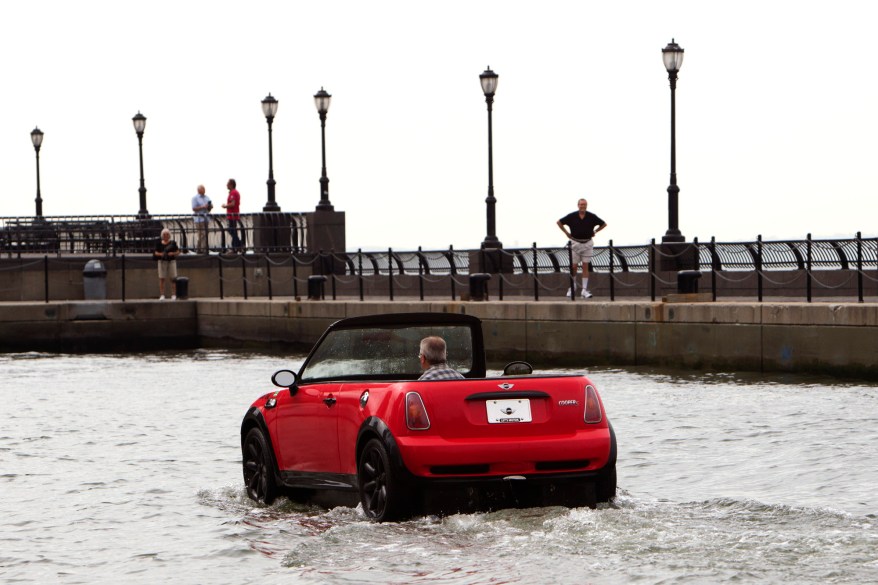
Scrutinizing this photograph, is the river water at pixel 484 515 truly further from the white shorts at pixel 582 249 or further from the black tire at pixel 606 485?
the white shorts at pixel 582 249

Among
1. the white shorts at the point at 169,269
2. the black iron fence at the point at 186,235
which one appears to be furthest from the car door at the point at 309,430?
the black iron fence at the point at 186,235

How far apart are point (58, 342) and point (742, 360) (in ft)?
53.1

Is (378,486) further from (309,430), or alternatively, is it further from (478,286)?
(478,286)

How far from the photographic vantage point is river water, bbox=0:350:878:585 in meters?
8.24

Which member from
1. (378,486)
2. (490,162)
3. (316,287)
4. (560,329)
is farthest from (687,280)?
(378,486)

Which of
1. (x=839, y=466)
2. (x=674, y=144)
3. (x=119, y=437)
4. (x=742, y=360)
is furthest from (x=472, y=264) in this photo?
(x=839, y=466)

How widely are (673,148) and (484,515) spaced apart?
67.0ft

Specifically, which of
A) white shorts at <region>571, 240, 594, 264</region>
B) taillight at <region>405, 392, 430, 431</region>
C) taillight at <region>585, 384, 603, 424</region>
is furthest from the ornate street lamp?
taillight at <region>405, 392, 430, 431</region>

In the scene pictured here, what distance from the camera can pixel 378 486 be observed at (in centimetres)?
941

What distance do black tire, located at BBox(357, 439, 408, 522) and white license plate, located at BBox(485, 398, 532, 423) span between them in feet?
2.13

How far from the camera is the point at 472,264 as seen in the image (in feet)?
115

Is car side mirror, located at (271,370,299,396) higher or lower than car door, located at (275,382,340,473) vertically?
higher

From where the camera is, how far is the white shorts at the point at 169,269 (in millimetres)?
35688

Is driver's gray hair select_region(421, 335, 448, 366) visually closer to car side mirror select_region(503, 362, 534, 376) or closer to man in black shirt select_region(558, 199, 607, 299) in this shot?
car side mirror select_region(503, 362, 534, 376)
